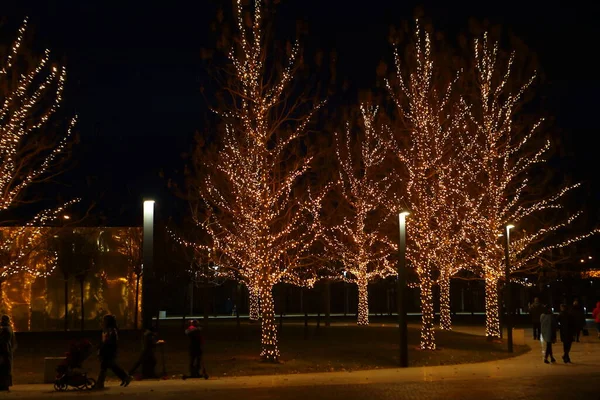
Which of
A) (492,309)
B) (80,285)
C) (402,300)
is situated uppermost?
(80,285)

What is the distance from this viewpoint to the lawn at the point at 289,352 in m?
22.3

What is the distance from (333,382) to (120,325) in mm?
A: 22781

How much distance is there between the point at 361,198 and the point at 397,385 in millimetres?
22307

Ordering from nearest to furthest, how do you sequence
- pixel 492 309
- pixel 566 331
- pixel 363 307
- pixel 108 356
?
1. pixel 108 356
2. pixel 566 331
3. pixel 492 309
4. pixel 363 307

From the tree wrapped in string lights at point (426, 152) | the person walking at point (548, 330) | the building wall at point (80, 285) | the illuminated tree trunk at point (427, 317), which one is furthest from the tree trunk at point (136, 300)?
the person walking at point (548, 330)

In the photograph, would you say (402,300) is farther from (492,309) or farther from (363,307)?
(363,307)

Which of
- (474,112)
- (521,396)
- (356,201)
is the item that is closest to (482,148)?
(474,112)

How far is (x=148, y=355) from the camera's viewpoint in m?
19.9

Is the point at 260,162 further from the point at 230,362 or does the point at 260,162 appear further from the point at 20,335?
the point at 20,335

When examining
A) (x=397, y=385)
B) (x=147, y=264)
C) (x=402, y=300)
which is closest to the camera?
(x=397, y=385)

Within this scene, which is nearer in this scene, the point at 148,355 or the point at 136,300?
the point at 148,355

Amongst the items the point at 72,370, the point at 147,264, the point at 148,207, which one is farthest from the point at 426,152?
the point at 72,370

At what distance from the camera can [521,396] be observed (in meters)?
16.3

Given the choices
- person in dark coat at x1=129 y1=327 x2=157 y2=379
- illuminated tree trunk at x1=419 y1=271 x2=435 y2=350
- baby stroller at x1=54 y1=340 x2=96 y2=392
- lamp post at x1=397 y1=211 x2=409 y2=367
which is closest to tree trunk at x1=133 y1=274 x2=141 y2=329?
illuminated tree trunk at x1=419 y1=271 x2=435 y2=350
